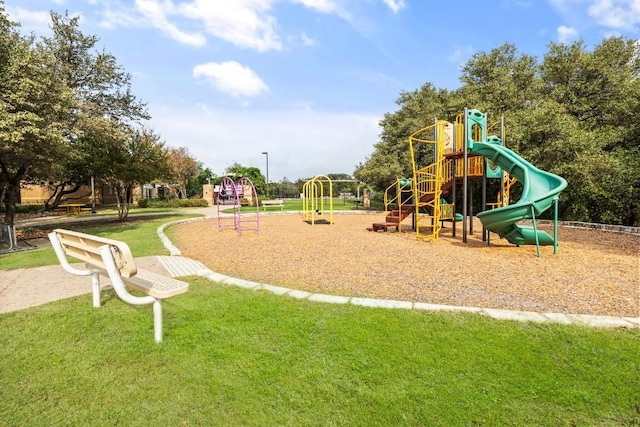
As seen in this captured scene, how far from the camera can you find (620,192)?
12.0 m

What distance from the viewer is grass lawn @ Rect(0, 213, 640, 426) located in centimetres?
Answer: 217

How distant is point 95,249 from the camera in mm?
3314

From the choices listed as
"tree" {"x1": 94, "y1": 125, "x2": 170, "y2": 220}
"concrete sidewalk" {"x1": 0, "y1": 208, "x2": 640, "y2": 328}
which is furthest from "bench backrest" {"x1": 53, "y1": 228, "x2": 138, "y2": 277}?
"tree" {"x1": 94, "y1": 125, "x2": 170, "y2": 220}

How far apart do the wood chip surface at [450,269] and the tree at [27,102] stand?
4.28 meters

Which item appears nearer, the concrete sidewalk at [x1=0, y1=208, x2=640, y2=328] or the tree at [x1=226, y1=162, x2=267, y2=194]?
the concrete sidewalk at [x1=0, y1=208, x2=640, y2=328]

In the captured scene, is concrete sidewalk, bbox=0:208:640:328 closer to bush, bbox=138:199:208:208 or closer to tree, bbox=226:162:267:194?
bush, bbox=138:199:208:208

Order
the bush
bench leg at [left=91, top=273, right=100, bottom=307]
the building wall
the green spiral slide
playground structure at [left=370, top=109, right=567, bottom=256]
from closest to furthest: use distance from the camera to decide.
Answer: bench leg at [left=91, top=273, right=100, bottom=307], the green spiral slide, playground structure at [left=370, top=109, right=567, bottom=256], the bush, the building wall

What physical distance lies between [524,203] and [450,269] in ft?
8.36

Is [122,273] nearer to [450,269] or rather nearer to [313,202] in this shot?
[450,269]

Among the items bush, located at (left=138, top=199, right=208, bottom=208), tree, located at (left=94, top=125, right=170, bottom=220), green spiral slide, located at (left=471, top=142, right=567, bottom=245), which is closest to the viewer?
green spiral slide, located at (left=471, top=142, right=567, bottom=245)

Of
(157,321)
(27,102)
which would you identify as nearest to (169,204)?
(27,102)

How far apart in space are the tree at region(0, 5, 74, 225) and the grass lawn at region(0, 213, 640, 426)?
610 centimetres

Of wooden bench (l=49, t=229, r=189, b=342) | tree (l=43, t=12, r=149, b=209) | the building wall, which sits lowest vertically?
wooden bench (l=49, t=229, r=189, b=342)

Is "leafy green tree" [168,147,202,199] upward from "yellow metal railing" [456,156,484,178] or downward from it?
upward
